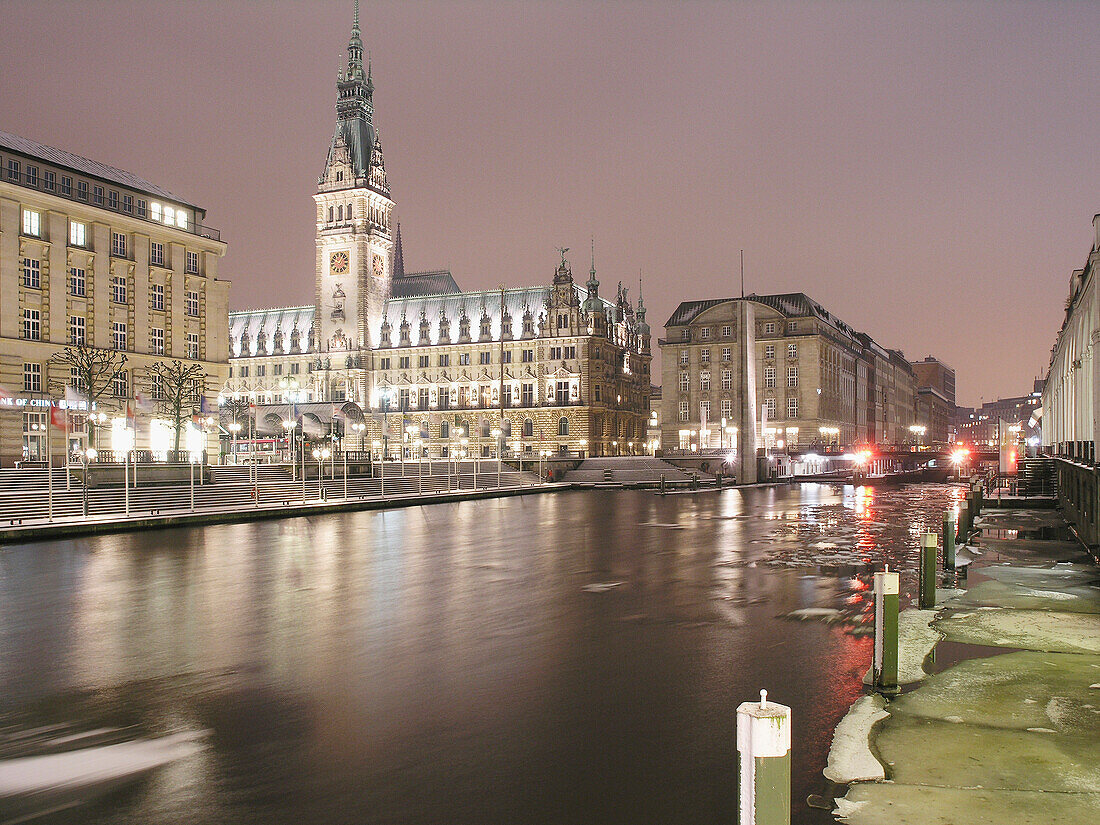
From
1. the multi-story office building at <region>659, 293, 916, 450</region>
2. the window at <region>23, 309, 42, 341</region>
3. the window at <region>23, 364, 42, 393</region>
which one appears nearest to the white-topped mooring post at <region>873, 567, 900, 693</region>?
the window at <region>23, 364, 42, 393</region>

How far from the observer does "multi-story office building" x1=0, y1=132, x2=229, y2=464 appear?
188 feet

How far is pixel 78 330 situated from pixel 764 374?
279 feet

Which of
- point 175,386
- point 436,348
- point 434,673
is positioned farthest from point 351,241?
point 434,673

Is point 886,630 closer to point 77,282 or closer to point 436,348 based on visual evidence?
point 77,282

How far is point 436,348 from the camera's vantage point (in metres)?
136

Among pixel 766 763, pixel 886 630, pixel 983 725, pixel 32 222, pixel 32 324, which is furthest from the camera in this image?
pixel 32 222

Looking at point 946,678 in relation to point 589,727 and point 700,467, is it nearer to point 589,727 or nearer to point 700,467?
point 589,727

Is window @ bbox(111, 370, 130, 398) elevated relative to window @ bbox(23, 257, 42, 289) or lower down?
lower down

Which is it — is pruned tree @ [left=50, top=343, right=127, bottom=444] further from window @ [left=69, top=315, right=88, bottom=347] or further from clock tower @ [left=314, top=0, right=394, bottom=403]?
clock tower @ [left=314, top=0, right=394, bottom=403]

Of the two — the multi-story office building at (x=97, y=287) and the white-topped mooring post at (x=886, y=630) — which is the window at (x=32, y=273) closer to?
the multi-story office building at (x=97, y=287)

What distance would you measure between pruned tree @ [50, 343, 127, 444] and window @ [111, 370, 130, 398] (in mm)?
490

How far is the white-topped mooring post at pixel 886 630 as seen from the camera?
9.28 m

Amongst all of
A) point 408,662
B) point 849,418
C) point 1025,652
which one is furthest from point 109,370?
point 849,418

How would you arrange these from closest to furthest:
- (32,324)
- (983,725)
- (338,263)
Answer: (983,725) → (32,324) → (338,263)
